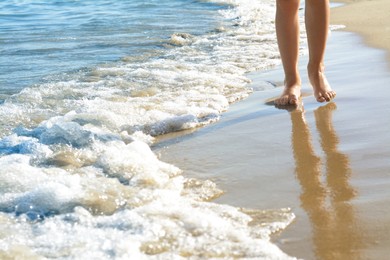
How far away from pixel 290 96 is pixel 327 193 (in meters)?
1.41

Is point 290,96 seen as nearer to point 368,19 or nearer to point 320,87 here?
point 320,87

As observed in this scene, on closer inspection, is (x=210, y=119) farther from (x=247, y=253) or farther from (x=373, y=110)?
(x=247, y=253)

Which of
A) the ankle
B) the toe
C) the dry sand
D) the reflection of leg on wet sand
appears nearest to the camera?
the reflection of leg on wet sand

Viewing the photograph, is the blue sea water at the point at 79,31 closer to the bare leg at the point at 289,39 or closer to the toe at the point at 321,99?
the bare leg at the point at 289,39

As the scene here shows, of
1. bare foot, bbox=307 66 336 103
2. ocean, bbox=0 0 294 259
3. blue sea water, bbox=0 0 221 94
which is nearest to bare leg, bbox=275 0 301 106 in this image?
bare foot, bbox=307 66 336 103

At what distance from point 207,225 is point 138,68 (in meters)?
3.31

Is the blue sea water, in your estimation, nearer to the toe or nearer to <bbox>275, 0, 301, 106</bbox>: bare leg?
<bbox>275, 0, 301, 106</bbox>: bare leg

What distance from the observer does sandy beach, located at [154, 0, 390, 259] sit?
210 centimetres

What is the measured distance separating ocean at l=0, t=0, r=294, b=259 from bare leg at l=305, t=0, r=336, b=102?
552 millimetres

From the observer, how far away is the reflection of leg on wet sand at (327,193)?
6.62 ft

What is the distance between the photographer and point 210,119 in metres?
3.66

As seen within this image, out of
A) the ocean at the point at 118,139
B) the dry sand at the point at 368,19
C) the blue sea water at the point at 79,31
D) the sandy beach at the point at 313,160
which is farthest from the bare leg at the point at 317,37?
the blue sea water at the point at 79,31

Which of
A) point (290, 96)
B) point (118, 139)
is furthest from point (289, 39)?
point (118, 139)

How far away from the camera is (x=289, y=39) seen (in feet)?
12.8
